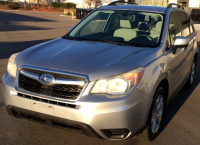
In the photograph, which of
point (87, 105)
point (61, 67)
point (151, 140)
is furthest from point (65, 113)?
point (151, 140)

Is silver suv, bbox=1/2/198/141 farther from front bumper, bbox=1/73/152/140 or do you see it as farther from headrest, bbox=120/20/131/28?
headrest, bbox=120/20/131/28

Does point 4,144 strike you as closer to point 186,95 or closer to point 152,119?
point 152,119

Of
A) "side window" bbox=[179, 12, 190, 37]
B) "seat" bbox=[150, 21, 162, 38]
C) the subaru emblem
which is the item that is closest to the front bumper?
the subaru emblem

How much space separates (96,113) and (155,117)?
3.83 feet

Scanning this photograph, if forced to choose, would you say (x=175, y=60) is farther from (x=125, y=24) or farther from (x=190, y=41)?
(x=190, y=41)

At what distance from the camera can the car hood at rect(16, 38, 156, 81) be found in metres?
3.21

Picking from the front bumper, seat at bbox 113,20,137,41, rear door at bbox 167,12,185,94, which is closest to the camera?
the front bumper

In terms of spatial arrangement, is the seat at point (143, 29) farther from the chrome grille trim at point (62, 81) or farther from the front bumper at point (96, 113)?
the chrome grille trim at point (62, 81)

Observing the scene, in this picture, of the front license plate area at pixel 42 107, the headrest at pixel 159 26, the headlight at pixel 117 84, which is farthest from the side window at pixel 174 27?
the front license plate area at pixel 42 107

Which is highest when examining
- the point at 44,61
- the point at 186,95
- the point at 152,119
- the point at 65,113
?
the point at 44,61

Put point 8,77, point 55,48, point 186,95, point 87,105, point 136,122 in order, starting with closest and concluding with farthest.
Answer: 1. point 87,105
2. point 136,122
3. point 8,77
4. point 55,48
5. point 186,95

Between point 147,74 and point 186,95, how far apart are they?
2999 millimetres

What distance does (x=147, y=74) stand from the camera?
3.37 meters

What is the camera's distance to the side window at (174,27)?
4.60m
